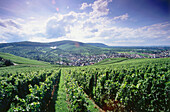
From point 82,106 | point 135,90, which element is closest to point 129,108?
point 135,90

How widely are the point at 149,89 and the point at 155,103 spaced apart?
1.18m

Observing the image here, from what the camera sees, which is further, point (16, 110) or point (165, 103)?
point (165, 103)

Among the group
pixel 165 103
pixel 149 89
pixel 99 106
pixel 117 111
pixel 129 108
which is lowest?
pixel 99 106

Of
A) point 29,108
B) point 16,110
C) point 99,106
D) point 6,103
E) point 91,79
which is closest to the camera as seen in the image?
point 16,110

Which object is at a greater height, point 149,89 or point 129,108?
point 149,89

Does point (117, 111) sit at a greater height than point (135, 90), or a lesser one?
lesser

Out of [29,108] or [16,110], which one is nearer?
[16,110]

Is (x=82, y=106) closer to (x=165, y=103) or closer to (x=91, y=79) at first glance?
(x=91, y=79)

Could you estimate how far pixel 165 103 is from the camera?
565 cm

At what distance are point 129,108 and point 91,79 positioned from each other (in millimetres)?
5860

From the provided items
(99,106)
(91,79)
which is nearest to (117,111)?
(99,106)

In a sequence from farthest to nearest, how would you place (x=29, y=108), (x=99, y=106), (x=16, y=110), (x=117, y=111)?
1. (x=99, y=106)
2. (x=117, y=111)
3. (x=29, y=108)
4. (x=16, y=110)

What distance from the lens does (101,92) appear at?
826 centimetres

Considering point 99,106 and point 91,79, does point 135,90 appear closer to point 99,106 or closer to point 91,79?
point 99,106
